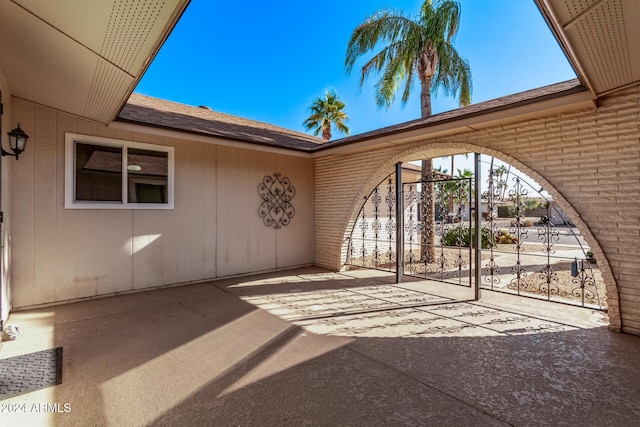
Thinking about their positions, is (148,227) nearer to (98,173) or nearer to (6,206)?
(98,173)

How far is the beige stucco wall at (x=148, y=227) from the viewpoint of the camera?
4379 mm

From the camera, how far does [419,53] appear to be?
29.2 ft

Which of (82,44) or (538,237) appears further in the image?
(538,237)

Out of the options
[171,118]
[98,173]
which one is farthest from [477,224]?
[98,173]

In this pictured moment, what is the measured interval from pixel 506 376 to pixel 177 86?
42.3 ft

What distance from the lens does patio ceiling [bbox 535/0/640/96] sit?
6.92 ft

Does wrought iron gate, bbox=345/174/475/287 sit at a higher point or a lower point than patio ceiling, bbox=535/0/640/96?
lower

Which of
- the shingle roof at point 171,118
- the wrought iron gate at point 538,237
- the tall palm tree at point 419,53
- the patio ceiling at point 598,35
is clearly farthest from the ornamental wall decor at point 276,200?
the patio ceiling at point 598,35

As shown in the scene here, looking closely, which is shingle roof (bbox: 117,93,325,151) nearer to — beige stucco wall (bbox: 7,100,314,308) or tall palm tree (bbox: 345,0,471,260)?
beige stucco wall (bbox: 7,100,314,308)

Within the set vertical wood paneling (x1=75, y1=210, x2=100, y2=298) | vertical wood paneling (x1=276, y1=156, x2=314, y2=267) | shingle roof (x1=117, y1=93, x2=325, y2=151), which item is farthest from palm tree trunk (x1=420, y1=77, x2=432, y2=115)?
vertical wood paneling (x1=75, y1=210, x2=100, y2=298)

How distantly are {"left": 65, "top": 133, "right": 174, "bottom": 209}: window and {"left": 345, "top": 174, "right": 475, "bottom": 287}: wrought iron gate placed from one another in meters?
4.28

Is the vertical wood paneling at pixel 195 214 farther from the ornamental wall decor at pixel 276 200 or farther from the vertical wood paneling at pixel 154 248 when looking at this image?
the ornamental wall decor at pixel 276 200

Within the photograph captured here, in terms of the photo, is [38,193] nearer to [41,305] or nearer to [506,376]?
[41,305]

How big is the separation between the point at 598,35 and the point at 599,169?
198 cm
